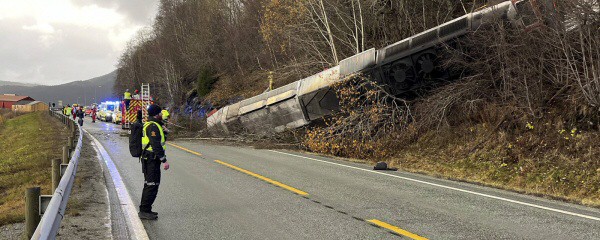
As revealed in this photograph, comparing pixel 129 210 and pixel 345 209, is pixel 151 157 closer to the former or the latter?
pixel 129 210

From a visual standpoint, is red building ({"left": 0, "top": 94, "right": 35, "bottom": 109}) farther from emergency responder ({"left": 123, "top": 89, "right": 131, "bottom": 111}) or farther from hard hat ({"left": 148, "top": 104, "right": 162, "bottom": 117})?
hard hat ({"left": 148, "top": 104, "right": 162, "bottom": 117})

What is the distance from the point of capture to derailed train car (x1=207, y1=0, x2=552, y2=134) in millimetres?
13328

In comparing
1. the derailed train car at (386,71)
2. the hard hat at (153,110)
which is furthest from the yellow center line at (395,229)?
the derailed train car at (386,71)

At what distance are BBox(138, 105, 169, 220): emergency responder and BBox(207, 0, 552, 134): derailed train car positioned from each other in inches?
391

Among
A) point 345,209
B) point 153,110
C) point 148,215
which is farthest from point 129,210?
point 345,209

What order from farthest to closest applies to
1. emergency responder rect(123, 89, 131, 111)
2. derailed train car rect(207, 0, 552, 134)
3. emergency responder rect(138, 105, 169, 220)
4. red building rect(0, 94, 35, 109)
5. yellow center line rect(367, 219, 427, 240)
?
1. red building rect(0, 94, 35, 109)
2. emergency responder rect(123, 89, 131, 111)
3. derailed train car rect(207, 0, 552, 134)
4. emergency responder rect(138, 105, 169, 220)
5. yellow center line rect(367, 219, 427, 240)

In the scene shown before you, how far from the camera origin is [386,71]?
50.9ft

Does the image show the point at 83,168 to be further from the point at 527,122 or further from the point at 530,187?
the point at 527,122

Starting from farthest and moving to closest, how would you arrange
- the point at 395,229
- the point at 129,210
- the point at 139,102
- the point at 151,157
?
1. the point at 139,102
2. the point at 129,210
3. the point at 151,157
4. the point at 395,229

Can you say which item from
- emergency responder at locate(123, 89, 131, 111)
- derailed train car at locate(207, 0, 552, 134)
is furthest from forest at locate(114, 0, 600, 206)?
emergency responder at locate(123, 89, 131, 111)

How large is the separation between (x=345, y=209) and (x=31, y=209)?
4111 millimetres

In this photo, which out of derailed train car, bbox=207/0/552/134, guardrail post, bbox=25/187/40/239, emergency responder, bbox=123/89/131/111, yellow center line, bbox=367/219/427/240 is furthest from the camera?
emergency responder, bbox=123/89/131/111

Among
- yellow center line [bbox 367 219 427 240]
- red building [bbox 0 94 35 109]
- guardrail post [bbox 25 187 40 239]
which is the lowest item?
yellow center line [bbox 367 219 427 240]

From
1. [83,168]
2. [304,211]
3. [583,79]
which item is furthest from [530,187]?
[83,168]
